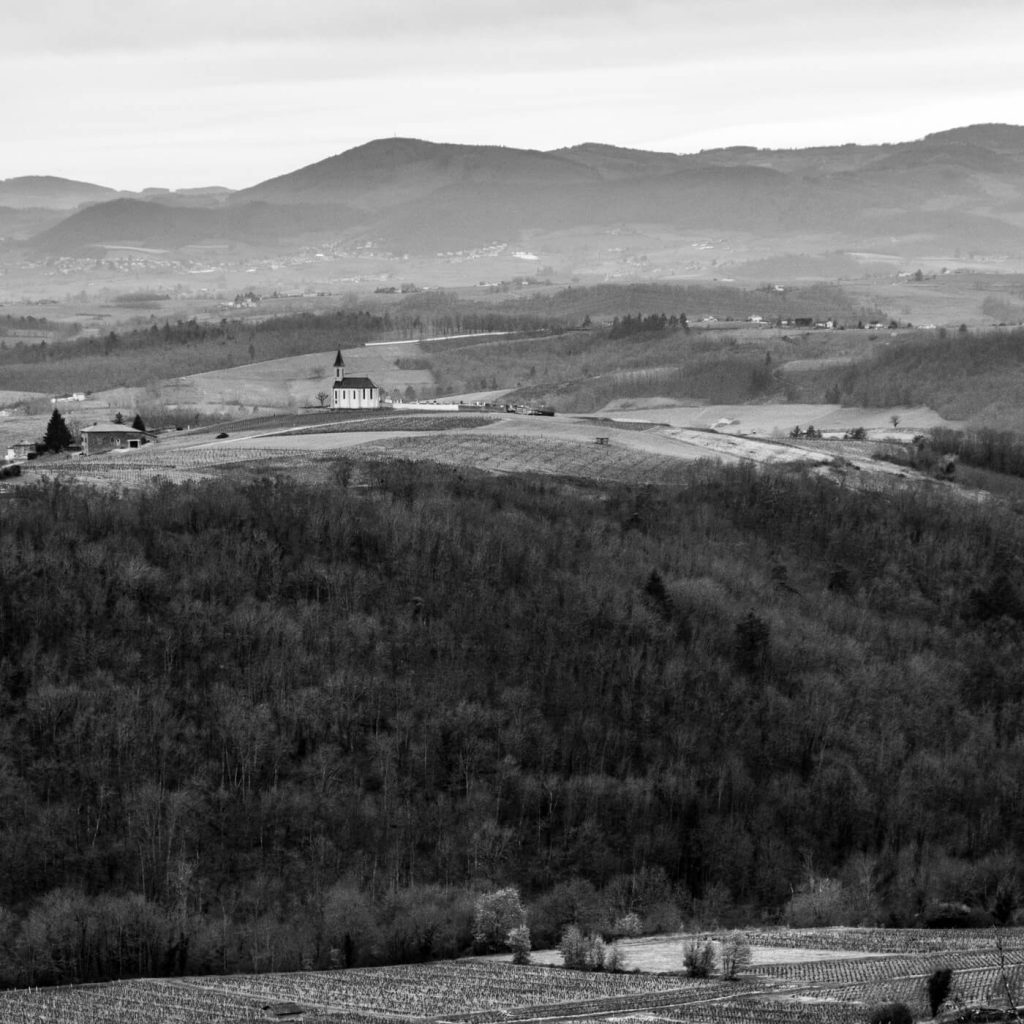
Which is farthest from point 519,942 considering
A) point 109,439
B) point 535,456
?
point 109,439

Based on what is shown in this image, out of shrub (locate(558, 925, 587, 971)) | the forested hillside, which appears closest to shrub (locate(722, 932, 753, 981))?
shrub (locate(558, 925, 587, 971))

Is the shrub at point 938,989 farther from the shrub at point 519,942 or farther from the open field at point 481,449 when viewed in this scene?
the open field at point 481,449

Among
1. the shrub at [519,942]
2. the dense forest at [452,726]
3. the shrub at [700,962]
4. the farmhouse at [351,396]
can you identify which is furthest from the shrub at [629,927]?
the farmhouse at [351,396]

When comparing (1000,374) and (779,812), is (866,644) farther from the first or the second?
(1000,374)

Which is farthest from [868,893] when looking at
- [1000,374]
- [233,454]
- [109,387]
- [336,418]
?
[109,387]

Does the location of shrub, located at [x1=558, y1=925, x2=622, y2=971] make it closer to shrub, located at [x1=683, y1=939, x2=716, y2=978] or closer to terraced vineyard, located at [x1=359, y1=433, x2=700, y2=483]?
shrub, located at [x1=683, y1=939, x2=716, y2=978]

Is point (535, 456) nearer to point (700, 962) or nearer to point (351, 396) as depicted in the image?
point (351, 396)

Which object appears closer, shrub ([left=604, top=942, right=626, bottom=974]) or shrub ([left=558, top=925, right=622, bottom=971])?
shrub ([left=604, top=942, right=626, bottom=974])

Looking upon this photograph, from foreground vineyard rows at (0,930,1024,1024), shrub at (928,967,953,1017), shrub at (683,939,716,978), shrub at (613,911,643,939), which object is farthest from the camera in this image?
shrub at (613,911,643,939)
